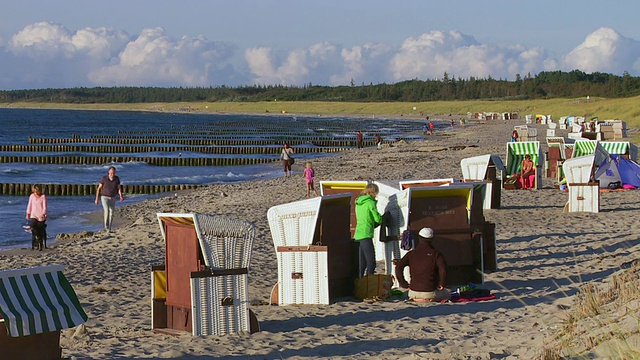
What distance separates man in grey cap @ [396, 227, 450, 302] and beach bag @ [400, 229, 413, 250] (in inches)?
7.9

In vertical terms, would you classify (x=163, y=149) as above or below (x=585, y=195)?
above

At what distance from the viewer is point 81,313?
24.6 ft

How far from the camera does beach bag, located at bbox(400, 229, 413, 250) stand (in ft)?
36.3

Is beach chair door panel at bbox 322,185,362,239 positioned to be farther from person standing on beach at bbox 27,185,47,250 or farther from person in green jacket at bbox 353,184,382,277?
person standing on beach at bbox 27,185,47,250

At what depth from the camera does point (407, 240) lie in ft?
36.3

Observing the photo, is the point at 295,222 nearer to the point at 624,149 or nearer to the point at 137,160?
the point at 624,149

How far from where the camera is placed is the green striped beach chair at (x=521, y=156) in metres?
24.1

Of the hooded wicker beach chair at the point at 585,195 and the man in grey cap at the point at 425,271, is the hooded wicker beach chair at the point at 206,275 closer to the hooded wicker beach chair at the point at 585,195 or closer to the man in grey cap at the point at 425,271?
the man in grey cap at the point at 425,271

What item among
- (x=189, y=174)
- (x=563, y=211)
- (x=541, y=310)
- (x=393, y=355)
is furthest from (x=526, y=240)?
(x=189, y=174)

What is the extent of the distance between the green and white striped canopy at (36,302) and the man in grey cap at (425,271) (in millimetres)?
4448

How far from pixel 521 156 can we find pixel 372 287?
593 inches

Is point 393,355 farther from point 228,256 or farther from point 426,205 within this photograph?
point 426,205

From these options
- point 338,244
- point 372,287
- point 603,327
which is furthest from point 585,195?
point 603,327

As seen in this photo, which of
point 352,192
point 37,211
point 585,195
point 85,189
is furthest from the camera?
point 85,189
